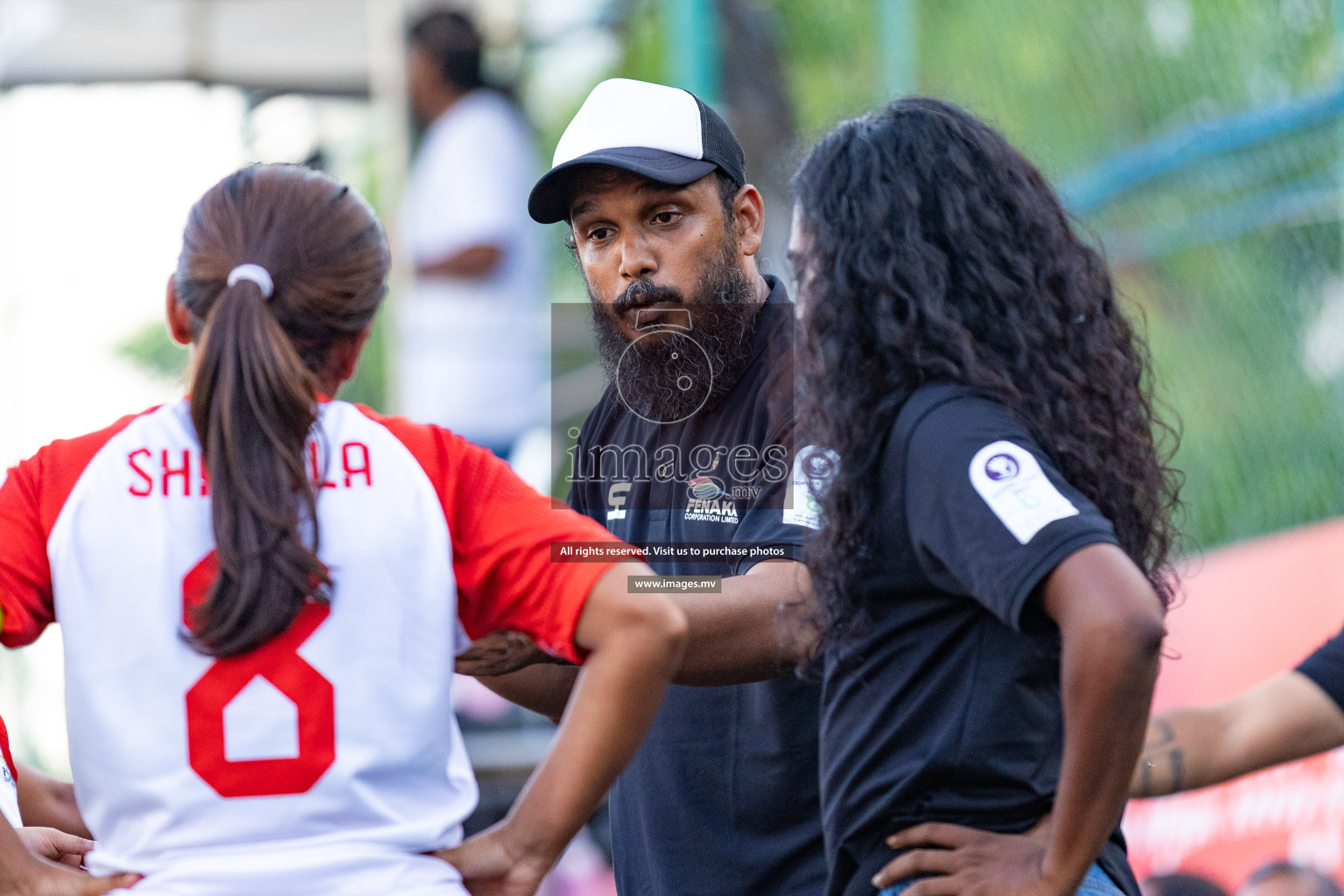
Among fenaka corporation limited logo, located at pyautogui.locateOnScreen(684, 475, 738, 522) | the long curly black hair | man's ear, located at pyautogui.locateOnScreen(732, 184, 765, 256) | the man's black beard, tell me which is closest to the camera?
the long curly black hair

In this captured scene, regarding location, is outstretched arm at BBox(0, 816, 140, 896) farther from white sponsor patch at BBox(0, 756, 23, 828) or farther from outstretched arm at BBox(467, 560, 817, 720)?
outstretched arm at BBox(467, 560, 817, 720)

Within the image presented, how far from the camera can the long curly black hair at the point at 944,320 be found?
1992 millimetres

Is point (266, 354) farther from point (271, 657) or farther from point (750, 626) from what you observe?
point (750, 626)

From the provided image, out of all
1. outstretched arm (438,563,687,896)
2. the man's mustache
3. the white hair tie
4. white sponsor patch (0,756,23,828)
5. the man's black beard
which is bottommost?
white sponsor patch (0,756,23,828)

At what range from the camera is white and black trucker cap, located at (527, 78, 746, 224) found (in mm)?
2723

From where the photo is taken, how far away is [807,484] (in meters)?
2.13

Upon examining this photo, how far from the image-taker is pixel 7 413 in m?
6.31

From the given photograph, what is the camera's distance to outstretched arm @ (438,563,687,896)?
6.17ft

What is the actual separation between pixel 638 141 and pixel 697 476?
649 mm

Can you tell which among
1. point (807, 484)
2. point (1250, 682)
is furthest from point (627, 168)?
point (1250, 682)

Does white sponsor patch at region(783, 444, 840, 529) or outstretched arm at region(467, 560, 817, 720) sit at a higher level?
white sponsor patch at region(783, 444, 840, 529)

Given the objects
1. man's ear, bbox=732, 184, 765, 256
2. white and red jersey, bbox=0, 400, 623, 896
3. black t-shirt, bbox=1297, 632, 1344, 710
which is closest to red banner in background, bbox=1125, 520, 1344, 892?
black t-shirt, bbox=1297, 632, 1344, 710

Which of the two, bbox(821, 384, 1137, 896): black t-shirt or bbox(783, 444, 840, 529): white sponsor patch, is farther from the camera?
bbox(783, 444, 840, 529): white sponsor patch

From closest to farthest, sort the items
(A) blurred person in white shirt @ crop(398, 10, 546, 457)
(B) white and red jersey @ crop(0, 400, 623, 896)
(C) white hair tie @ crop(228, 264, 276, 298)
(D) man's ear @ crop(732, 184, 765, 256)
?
1. (B) white and red jersey @ crop(0, 400, 623, 896)
2. (C) white hair tie @ crop(228, 264, 276, 298)
3. (D) man's ear @ crop(732, 184, 765, 256)
4. (A) blurred person in white shirt @ crop(398, 10, 546, 457)
